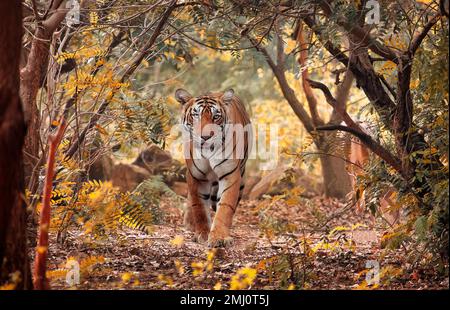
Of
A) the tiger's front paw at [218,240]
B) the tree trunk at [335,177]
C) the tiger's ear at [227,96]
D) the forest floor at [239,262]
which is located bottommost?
the forest floor at [239,262]

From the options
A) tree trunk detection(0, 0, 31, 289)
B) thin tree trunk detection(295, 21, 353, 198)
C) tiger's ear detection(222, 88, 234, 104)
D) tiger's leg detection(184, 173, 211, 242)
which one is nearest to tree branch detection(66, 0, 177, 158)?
tiger's ear detection(222, 88, 234, 104)

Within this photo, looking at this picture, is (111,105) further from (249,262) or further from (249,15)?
(249,262)

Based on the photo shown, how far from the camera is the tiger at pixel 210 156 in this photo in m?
8.19

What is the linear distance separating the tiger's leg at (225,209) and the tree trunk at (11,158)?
132 inches

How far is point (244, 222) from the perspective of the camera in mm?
10914

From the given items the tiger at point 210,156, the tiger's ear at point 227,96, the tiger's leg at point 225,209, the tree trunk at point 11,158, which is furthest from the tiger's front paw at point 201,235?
the tree trunk at point 11,158

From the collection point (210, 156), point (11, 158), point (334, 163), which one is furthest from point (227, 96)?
point (11, 158)

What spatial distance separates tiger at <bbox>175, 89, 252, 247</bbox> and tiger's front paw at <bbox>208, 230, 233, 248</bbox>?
10.8 inches

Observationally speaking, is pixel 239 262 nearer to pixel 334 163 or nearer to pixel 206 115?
pixel 206 115

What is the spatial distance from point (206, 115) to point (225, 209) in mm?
1077

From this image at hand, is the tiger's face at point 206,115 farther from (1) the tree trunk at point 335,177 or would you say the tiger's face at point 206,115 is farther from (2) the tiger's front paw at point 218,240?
(1) the tree trunk at point 335,177

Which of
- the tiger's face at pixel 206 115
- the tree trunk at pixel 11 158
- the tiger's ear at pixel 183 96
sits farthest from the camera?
the tiger's ear at pixel 183 96
